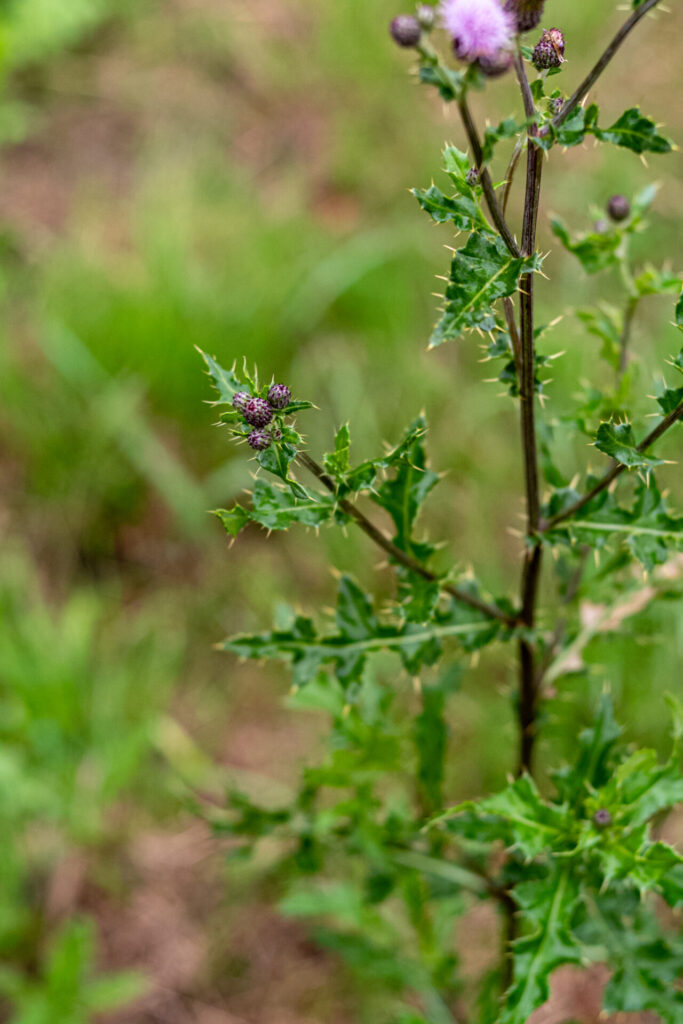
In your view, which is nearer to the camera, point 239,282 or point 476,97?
point 239,282

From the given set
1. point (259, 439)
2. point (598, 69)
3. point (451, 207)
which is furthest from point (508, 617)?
point (598, 69)

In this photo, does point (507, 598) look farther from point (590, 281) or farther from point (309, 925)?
point (590, 281)

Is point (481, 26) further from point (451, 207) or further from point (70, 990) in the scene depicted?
point (70, 990)

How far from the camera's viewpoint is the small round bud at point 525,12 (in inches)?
51.4

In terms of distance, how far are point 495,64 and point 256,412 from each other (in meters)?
0.59

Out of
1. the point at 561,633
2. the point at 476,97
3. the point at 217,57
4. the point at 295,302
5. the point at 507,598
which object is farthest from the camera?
the point at 217,57

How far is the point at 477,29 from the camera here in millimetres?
1247

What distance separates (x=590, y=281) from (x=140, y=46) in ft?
12.0

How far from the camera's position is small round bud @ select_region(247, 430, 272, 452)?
1432 mm

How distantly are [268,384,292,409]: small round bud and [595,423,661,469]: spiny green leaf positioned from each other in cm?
51

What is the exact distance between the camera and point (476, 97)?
5379mm

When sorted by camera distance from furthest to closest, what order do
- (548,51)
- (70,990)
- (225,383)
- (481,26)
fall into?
(70,990) → (225,383) → (548,51) → (481,26)

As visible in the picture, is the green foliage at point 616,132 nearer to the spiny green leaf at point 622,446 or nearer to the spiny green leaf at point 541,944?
the spiny green leaf at point 622,446

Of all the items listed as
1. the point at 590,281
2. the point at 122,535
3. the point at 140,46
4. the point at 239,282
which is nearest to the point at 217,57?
the point at 140,46
